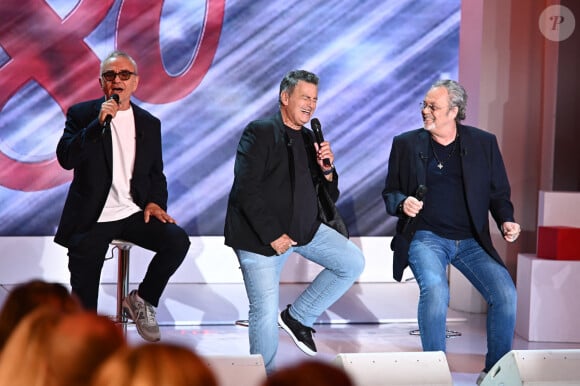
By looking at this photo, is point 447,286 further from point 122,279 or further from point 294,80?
point 122,279

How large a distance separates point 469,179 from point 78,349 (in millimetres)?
3458

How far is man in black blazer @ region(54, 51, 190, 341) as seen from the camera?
4.82 metres

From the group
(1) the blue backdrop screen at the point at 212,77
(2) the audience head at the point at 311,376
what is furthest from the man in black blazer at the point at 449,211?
(2) the audience head at the point at 311,376

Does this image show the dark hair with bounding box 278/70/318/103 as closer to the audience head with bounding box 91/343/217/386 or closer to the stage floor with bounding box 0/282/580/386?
the stage floor with bounding box 0/282/580/386

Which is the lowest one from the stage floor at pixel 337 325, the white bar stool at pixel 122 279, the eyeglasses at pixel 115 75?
the stage floor at pixel 337 325

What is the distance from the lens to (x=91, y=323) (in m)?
1.55

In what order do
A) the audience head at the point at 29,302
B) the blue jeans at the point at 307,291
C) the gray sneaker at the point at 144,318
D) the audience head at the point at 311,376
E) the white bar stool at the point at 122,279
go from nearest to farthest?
the audience head at the point at 311,376
the audience head at the point at 29,302
the blue jeans at the point at 307,291
the gray sneaker at the point at 144,318
the white bar stool at the point at 122,279

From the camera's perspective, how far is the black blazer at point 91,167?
15.7 ft

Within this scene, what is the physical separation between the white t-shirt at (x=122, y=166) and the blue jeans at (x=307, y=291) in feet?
2.28

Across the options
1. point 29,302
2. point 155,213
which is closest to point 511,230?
point 155,213

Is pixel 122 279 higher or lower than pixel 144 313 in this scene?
higher

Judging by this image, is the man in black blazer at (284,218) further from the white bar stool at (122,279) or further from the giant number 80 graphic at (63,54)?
the giant number 80 graphic at (63,54)

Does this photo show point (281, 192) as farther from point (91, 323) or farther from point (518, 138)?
point (91, 323)

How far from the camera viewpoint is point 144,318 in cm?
494
